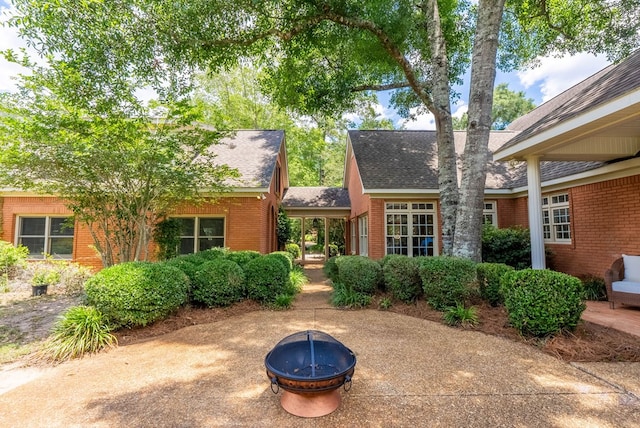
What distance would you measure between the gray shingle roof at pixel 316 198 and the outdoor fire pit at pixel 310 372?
520 inches

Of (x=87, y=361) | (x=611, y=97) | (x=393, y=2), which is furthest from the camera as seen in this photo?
(x=393, y=2)

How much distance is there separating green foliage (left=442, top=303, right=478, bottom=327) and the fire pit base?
3.27m

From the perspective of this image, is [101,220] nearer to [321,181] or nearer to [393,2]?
[393,2]

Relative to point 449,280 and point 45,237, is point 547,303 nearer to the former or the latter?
point 449,280

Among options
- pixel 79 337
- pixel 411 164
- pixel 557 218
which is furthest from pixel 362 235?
pixel 79 337

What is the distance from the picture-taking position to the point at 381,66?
34.8 feet

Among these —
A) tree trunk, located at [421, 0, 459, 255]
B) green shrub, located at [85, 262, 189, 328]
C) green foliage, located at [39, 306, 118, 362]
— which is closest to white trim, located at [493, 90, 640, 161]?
tree trunk, located at [421, 0, 459, 255]

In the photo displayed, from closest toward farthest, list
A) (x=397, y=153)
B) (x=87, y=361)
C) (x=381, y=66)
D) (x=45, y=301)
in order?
(x=87, y=361), (x=45, y=301), (x=381, y=66), (x=397, y=153)

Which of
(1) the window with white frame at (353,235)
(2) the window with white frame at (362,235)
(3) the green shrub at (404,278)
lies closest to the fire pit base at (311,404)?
(3) the green shrub at (404,278)

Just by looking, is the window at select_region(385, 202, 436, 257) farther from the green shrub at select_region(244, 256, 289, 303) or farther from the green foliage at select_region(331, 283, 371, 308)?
the green shrub at select_region(244, 256, 289, 303)

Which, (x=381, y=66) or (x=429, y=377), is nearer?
(x=429, y=377)

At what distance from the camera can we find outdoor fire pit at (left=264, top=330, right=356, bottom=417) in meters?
2.60

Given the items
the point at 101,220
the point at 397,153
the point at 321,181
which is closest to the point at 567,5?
the point at 397,153

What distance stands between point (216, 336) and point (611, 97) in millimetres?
7391
